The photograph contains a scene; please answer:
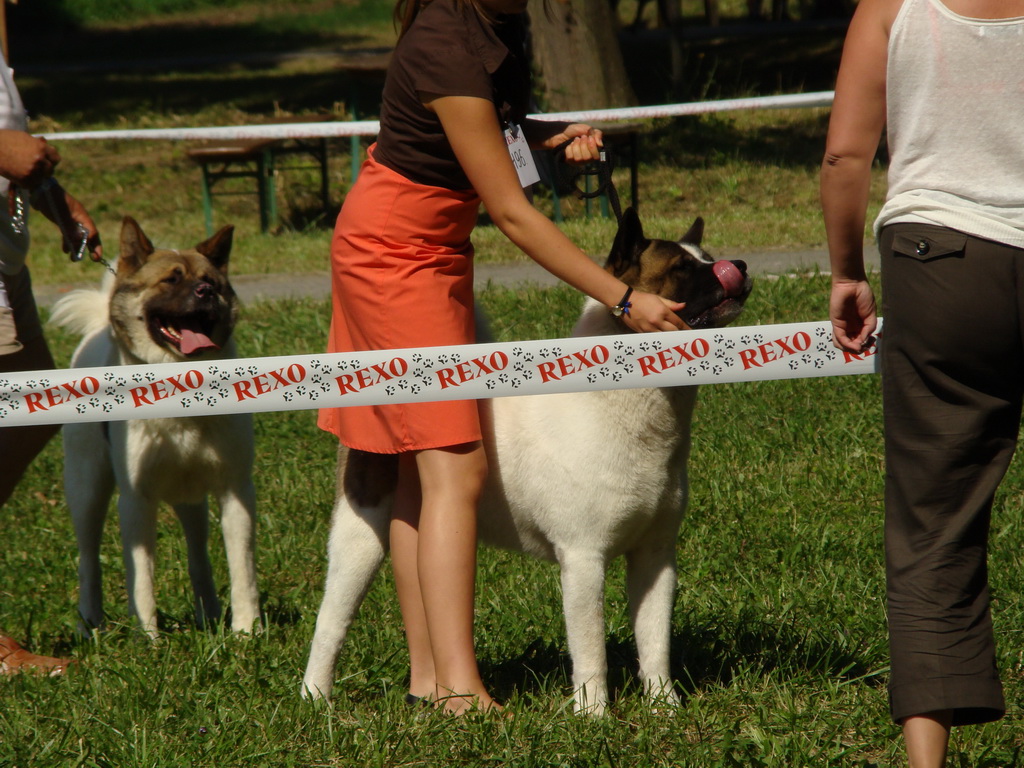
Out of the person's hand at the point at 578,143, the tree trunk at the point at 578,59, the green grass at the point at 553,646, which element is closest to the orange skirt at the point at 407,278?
the person's hand at the point at 578,143

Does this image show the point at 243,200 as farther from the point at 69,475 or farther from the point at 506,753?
the point at 506,753

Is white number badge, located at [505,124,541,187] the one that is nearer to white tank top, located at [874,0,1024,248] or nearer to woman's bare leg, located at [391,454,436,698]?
woman's bare leg, located at [391,454,436,698]

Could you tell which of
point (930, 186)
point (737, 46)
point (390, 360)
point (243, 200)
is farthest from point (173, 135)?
point (737, 46)

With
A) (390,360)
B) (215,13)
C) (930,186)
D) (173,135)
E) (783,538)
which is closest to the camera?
(930,186)

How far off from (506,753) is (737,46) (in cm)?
2018

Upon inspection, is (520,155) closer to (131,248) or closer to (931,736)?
(931,736)

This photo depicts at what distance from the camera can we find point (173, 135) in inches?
417

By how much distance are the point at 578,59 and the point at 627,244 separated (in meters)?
11.3

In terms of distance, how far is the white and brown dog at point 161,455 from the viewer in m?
4.51

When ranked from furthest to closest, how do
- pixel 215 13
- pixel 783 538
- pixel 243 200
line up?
1. pixel 215 13
2. pixel 243 200
3. pixel 783 538

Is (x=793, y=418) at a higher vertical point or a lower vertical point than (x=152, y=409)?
lower

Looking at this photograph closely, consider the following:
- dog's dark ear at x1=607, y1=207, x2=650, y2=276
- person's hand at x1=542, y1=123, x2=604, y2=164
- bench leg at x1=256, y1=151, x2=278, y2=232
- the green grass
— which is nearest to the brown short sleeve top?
person's hand at x1=542, y1=123, x2=604, y2=164

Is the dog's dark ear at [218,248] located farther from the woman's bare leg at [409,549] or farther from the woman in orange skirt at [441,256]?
the woman's bare leg at [409,549]

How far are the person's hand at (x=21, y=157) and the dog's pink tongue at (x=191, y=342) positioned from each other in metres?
1.21
